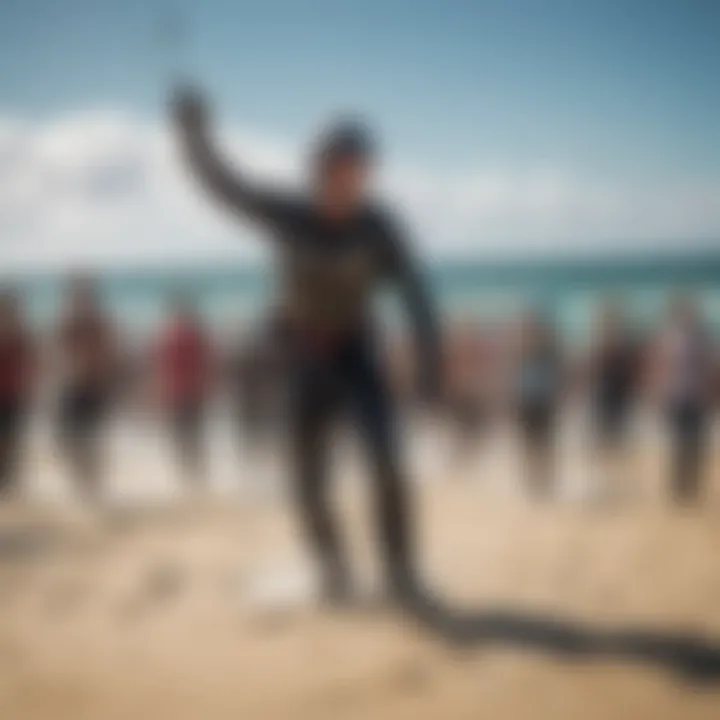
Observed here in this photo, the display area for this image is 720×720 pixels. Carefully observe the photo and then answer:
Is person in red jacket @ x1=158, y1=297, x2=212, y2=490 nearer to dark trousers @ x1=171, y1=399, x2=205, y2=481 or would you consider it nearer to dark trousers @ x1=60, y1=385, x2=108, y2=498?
dark trousers @ x1=171, y1=399, x2=205, y2=481

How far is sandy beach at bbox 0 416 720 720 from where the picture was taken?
129 centimetres

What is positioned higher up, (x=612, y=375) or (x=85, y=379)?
(x=85, y=379)

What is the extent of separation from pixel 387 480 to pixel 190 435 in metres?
0.50

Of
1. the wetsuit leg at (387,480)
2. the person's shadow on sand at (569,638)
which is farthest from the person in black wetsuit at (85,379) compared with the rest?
the person's shadow on sand at (569,638)

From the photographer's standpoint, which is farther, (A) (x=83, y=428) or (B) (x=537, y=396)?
(B) (x=537, y=396)

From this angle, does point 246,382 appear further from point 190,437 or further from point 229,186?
point 229,186

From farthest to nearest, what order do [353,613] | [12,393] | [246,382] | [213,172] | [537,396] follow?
[537,396] < [12,393] < [246,382] < [353,613] < [213,172]

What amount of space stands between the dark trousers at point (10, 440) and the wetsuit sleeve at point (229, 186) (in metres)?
0.79

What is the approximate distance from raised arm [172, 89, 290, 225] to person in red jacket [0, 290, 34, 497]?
64cm

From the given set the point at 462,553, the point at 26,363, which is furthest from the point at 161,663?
the point at 26,363

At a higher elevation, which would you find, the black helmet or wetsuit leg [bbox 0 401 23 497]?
the black helmet

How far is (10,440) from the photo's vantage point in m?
1.75

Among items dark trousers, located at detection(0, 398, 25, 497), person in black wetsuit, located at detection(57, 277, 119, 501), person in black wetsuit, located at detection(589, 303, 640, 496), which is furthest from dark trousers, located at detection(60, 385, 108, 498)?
person in black wetsuit, located at detection(589, 303, 640, 496)

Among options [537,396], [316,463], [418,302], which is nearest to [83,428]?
[316,463]
